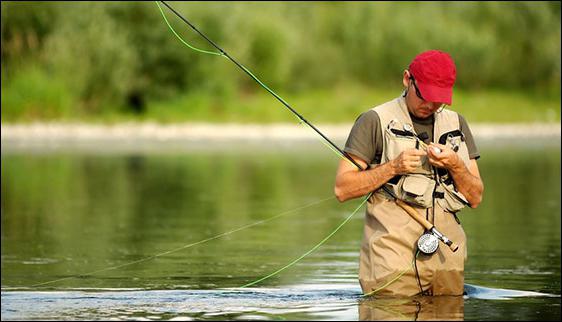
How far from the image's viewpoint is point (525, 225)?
535 inches

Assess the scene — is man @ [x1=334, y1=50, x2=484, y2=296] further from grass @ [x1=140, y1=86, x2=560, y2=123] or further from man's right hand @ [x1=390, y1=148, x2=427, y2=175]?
grass @ [x1=140, y1=86, x2=560, y2=123]

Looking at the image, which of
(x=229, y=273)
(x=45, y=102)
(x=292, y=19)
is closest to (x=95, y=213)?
(x=229, y=273)

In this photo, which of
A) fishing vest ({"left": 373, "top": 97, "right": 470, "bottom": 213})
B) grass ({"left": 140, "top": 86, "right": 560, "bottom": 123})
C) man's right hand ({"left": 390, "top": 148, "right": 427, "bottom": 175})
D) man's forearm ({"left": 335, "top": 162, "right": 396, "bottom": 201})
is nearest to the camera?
man's right hand ({"left": 390, "top": 148, "right": 427, "bottom": 175})

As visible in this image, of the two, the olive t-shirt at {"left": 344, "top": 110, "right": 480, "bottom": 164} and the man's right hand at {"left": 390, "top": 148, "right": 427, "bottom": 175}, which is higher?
the olive t-shirt at {"left": 344, "top": 110, "right": 480, "bottom": 164}

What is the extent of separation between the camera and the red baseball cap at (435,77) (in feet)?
22.7

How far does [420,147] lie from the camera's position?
7086mm

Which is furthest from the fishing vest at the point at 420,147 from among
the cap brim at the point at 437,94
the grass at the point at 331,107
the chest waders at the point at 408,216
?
the grass at the point at 331,107

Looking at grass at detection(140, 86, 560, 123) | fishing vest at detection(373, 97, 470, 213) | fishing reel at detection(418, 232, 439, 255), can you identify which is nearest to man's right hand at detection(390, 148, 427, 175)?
fishing vest at detection(373, 97, 470, 213)

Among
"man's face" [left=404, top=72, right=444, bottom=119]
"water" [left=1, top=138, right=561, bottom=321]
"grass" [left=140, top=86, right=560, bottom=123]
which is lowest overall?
"water" [left=1, top=138, right=561, bottom=321]

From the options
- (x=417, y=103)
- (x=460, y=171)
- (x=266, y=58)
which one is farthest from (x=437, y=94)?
(x=266, y=58)

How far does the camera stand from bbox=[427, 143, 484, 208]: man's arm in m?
6.88

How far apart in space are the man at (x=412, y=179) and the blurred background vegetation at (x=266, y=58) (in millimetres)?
24908

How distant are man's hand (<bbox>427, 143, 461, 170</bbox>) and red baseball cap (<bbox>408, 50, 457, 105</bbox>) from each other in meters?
0.22

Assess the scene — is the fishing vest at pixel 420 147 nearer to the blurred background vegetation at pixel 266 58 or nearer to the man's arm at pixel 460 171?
the man's arm at pixel 460 171
